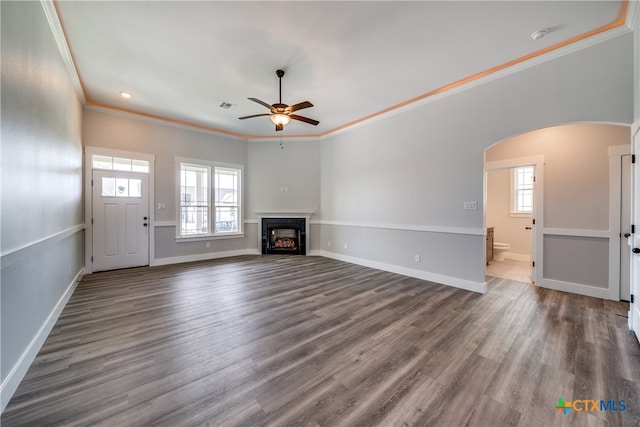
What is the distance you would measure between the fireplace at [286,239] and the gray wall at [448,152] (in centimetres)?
88

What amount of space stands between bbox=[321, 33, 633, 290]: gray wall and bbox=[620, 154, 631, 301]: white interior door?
26 centimetres

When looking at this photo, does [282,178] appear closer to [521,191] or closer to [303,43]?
[303,43]

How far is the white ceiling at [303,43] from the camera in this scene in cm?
241

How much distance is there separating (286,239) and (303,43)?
4.86 m

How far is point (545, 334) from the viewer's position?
248 centimetres

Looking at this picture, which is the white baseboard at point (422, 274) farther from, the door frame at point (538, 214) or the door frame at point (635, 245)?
the door frame at point (635, 245)

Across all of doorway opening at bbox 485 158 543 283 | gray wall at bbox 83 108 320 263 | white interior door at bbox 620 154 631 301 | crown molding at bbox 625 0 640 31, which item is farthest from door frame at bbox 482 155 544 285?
gray wall at bbox 83 108 320 263

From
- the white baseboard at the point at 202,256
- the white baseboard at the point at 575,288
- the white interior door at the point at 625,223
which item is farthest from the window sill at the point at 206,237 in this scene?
the white interior door at the point at 625,223

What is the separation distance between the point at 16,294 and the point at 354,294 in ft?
10.8

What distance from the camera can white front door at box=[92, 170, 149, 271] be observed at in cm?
470

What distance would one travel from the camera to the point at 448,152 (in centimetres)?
399

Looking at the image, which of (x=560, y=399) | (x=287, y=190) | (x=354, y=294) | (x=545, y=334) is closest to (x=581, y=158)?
(x=545, y=334)

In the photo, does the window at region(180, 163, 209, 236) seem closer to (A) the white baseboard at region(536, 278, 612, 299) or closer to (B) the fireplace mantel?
(B) the fireplace mantel

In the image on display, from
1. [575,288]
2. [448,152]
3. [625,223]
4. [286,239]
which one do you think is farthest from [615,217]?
[286,239]
